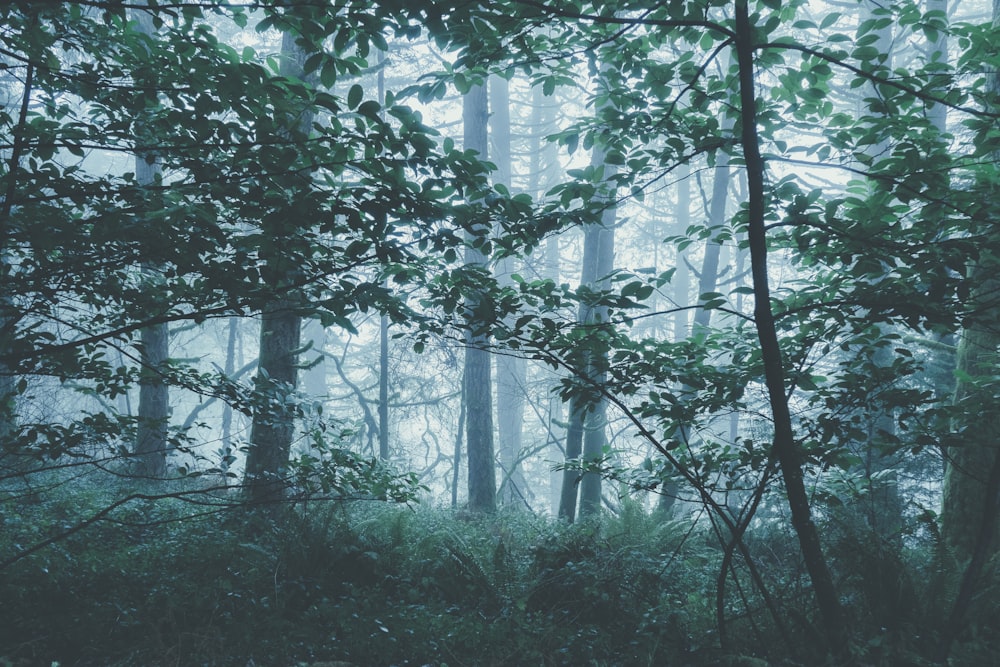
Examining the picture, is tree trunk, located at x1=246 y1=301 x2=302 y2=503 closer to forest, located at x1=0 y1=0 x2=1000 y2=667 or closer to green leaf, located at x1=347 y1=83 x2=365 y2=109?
forest, located at x1=0 y1=0 x2=1000 y2=667

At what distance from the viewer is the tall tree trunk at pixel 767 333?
8.80 feet

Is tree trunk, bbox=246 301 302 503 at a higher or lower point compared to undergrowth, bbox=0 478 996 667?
higher

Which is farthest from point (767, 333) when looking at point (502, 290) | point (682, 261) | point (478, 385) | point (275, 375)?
point (682, 261)

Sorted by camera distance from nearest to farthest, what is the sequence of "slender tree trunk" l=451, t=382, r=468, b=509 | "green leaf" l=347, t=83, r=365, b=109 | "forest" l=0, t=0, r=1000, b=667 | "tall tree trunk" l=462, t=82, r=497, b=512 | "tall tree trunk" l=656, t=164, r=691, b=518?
"green leaf" l=347, t=83, r=365, b=109
"forest" l=0, t=0, r=1000, b=667
"tall tree trunk" l=462, t=82, r=497, b=512
"slender tree trunk" l=451, t=382, r=468, b=509
"tall tree trunk" l=656, t=164, r=691, b=518

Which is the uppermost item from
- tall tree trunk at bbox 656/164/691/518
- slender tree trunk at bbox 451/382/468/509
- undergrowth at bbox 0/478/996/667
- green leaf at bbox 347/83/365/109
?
tall tree trunk at bbox 656/164/691/518

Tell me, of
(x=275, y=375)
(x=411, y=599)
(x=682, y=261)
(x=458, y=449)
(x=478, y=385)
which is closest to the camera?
(x=411, y=599)

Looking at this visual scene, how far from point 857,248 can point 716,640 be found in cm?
298

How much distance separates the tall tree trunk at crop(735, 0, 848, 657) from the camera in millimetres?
2684

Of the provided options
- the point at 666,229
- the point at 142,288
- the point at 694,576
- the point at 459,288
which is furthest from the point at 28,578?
the point at 666,229

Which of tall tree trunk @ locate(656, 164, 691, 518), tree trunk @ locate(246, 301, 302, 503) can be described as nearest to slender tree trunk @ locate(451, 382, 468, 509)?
tree trunk @ locate(246, 301, 302, 503)

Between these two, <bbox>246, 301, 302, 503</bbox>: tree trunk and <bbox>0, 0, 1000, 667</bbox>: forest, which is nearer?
<bbox>0, 0, 1000, 667</bbox>: forest

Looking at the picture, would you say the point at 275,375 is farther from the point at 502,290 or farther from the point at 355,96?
the point at 355,96

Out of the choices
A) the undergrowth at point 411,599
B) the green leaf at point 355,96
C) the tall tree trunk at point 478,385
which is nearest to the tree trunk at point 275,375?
the undergrowth at point 411,599

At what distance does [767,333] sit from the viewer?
279 centimetres
